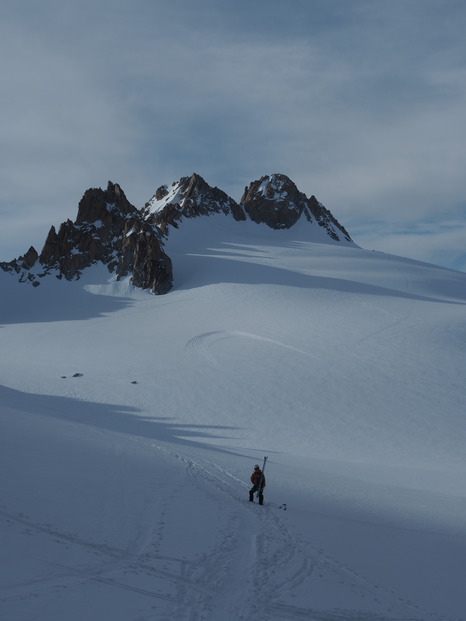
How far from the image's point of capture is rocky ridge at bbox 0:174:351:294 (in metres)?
71.2

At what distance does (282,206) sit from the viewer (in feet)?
339

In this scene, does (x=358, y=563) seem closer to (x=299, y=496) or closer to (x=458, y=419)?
(x=299, y=496)

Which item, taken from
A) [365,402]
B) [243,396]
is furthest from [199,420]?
[365,402]

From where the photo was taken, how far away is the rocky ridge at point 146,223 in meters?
71.2

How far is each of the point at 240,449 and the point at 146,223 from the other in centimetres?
5733

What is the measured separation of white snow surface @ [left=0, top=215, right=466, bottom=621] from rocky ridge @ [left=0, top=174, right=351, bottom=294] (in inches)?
337

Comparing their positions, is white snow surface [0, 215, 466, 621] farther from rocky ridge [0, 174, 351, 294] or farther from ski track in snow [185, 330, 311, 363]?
rocky ridge [0, 174, 351, 294]

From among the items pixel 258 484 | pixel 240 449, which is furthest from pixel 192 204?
pixel 258 484

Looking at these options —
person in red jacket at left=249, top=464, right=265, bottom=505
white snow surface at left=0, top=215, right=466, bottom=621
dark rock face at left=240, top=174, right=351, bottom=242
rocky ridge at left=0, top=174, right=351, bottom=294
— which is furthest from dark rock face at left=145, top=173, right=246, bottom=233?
person in red jacket at left=249, top=464, right=265, bottom=505

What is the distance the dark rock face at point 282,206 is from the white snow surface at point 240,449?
39092 millimetres

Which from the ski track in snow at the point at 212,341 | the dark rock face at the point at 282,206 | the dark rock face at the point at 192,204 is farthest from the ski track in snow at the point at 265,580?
the dark rock face at the point at 282,206

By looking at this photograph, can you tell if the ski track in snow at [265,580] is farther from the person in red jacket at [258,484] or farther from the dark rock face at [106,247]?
the dark rock face at [106,247]

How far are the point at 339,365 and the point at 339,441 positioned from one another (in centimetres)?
1087

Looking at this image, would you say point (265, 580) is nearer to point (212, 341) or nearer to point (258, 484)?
point (258, 484)
